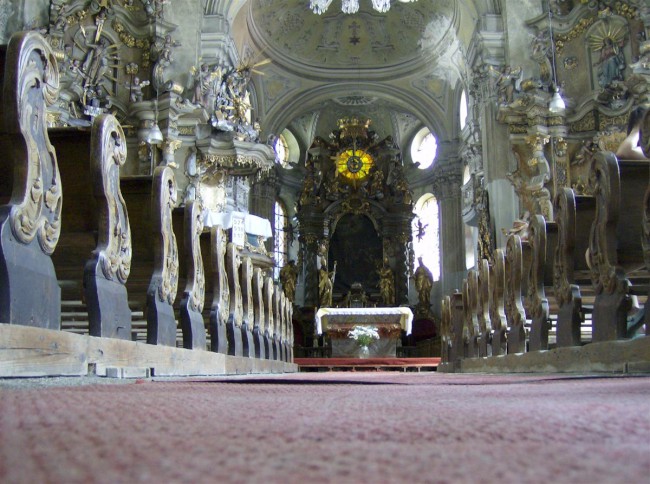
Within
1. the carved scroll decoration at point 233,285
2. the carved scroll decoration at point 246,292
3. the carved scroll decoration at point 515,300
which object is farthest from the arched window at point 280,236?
the carved scroll decoration at point 515,300

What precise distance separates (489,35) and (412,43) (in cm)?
600

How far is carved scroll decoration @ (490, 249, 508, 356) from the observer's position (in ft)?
18.3

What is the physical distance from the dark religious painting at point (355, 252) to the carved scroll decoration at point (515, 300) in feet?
55.7

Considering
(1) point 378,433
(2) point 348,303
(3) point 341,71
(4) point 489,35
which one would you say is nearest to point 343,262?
(2) point 348,303

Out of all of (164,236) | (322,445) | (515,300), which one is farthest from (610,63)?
(322,445)

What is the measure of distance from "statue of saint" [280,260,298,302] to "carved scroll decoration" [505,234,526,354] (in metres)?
15.5

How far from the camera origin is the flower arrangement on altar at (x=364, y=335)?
13.1 m


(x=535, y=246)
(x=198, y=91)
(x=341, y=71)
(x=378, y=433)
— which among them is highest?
(x=341, y=71)

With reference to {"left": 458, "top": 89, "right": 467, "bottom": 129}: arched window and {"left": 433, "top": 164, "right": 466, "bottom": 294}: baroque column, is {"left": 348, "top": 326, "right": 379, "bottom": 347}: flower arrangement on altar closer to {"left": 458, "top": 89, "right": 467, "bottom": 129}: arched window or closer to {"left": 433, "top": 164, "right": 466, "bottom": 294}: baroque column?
{"left": 433, "top": 164, "right": 466, "bottom": 294}: baroque column

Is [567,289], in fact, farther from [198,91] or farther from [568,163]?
[198,91]

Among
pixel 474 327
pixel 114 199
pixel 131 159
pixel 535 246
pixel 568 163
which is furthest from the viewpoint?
pixel 131 159

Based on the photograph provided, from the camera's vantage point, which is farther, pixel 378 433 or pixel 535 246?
pixel 535 246

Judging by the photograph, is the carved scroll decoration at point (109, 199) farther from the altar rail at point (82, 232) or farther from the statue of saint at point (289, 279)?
the statue of saint at point (289, 279)

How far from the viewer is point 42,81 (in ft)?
8.36
